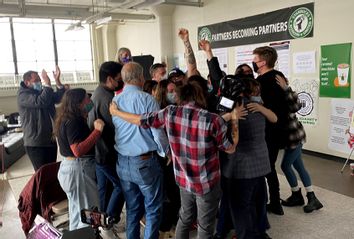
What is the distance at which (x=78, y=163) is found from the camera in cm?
225

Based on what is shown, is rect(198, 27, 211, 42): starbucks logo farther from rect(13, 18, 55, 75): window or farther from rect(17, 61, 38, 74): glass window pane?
rect(17, 61, 38, 74): glass window pane

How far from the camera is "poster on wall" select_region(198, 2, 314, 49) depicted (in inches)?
199

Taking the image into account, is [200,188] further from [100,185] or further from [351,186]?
[351,186]

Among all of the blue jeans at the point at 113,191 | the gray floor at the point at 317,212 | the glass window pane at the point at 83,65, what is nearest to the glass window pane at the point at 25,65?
the glass window pane at the point at 83,65

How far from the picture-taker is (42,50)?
1016 centimetres

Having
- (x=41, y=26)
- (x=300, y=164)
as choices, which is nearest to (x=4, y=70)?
(x=41, y=26)

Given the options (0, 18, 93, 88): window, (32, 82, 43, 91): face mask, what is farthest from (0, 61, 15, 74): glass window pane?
(32, 82, 43, 91): face mask

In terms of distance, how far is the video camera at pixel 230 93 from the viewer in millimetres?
1842

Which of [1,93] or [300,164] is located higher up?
[1,93]

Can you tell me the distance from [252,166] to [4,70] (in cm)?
956

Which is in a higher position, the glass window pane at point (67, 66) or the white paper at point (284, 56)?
the glass window pane at point (67, 66)

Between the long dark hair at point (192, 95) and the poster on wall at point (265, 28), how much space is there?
3.85m

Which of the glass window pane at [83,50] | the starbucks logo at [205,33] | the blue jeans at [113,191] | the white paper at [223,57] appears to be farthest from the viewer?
the glass window pane at [83,50]

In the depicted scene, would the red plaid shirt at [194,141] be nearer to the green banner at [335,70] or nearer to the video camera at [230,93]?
the video camera at [230,93]
